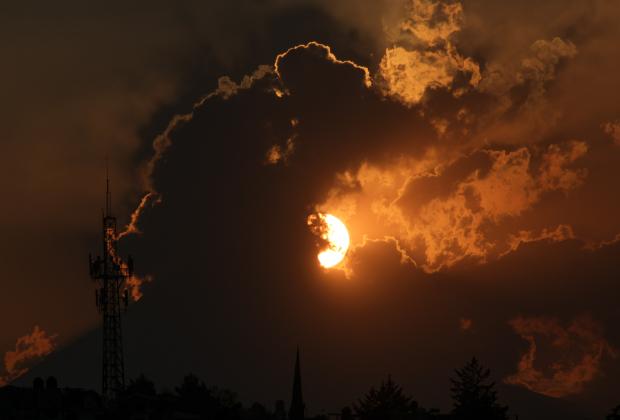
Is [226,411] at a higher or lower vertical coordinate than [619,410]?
higher

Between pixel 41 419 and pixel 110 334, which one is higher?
pixel 110 334

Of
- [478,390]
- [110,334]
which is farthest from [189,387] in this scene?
[478,390]

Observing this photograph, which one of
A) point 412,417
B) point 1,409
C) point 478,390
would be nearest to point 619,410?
point 478,390

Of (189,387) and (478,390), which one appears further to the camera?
(189,387)

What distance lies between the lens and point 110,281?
18675cm

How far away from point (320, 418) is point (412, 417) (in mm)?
16551

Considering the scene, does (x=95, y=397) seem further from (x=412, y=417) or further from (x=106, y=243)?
(x=412, y=417)

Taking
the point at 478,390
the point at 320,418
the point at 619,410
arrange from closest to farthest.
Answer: the point at 619,410 → the point at 478,390 → the point at 320,418

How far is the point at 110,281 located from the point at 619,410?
70499 mm

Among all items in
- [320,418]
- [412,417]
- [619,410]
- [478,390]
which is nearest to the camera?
[619,410]

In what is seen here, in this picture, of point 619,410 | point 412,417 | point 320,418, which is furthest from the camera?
point 320,418

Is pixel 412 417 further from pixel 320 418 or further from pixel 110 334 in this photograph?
pixel 110 334

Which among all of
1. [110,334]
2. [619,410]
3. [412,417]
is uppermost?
[110,334]

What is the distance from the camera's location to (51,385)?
170m
